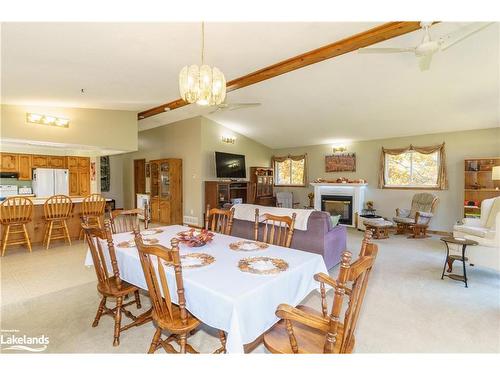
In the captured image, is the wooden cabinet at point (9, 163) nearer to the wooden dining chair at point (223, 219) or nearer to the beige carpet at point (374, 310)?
the beige carpet at point (374, 310)

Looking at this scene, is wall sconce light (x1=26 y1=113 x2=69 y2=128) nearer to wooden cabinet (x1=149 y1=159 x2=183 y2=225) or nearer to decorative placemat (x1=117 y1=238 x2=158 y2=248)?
wooden cabinet (x1=149 y1=159 x2=183 y2=225)

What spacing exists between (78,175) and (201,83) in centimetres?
657

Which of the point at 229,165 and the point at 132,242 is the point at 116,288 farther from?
the point at 229,165

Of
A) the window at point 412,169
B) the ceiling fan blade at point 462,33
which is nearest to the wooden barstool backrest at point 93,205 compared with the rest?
the ceiling fan blade at point 462,33

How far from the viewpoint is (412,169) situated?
22.3ft

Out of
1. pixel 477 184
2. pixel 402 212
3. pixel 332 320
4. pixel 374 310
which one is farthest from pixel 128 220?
pixel 477 184

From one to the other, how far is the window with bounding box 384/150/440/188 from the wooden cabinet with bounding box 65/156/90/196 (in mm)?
8451

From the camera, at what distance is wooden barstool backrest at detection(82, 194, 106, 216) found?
518 centimetres

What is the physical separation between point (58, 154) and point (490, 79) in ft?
30.9

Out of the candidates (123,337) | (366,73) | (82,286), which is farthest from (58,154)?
(366,73)

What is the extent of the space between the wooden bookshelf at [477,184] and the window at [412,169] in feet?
2.01

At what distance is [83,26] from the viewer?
97.9 inches

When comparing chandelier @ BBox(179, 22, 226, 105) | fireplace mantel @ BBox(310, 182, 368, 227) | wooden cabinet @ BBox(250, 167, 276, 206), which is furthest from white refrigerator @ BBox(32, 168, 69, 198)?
fireplace mantel @ BBox(310, 182, 368, 227)
